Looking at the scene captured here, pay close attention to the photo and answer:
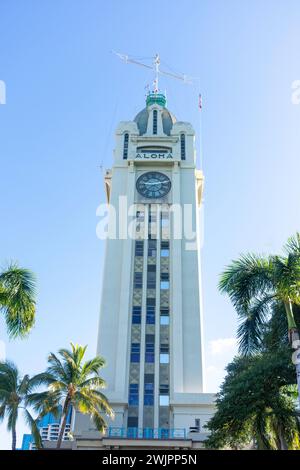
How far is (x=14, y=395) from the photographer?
109ft

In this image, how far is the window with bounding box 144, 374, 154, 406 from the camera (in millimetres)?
52891

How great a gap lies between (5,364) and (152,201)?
36348mm

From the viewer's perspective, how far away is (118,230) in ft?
212

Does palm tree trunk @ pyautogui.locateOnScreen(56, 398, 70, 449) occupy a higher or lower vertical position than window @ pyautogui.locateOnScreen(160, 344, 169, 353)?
lower

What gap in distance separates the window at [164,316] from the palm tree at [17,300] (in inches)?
1557

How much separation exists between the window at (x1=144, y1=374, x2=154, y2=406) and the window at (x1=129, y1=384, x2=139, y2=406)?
2.73ft

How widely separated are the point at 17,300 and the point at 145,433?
110ft

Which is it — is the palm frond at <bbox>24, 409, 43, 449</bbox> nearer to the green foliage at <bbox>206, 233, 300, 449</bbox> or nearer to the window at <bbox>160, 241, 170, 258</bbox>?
the green foliage at <bbox>206, 233, 300, 449</bbox>

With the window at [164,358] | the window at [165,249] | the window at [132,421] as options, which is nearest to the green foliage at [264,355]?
the window at [132,421]

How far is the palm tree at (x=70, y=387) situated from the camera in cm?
3434

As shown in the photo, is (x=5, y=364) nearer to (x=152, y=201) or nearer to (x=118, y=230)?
(x=118, y=230)

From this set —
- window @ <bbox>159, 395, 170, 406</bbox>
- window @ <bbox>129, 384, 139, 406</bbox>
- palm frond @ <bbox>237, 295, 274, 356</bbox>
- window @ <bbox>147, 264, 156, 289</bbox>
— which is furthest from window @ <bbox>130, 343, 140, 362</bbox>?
palm frond @ <bbox>237, 295, 274, 356</bbox>
